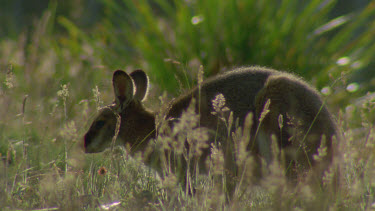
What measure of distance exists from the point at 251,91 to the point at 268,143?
550 mm

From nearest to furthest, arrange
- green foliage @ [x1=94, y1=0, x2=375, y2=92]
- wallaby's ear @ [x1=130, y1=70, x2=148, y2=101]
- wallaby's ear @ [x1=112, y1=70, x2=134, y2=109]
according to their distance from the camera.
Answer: wallaby's ear @ [x1=112, y1=70, x2=134, y2=109], wallaby's ear @ [x1=130, y1=70, x2=148, y2=101], green foliage @ [x1=94, y1=0, x2=375, y2=92]

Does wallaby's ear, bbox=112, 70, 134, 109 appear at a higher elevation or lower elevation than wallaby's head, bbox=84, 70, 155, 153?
higher

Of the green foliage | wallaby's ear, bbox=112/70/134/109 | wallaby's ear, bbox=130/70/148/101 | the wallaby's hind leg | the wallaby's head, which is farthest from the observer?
the green foliage

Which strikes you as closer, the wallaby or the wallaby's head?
the wallaby

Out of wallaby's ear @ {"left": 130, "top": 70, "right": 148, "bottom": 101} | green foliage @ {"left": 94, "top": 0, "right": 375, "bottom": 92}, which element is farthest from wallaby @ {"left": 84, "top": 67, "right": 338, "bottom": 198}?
green foliage @ {"left": 94, "top": 0, "right": 375, "bottom": 92}

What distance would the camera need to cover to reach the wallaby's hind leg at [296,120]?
10.8 feet

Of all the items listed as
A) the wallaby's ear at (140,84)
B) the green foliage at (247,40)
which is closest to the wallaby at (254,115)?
the wallaby's ear at (140,84)

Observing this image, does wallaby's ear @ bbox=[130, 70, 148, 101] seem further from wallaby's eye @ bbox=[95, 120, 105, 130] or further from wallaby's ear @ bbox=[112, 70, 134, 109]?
wallaby's eye @ bbox=[95, 120, 105, 130]

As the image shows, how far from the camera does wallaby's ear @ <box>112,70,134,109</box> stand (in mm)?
3908

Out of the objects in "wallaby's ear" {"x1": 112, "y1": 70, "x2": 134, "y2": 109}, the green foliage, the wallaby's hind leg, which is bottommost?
the wallaby's hind leg

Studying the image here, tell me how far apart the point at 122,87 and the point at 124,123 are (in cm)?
43

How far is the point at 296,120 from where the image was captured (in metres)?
3.29

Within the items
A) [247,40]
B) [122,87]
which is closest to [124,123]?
[122,87]

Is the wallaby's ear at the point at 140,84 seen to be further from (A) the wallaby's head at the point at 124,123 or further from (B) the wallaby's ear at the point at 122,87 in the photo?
(B) the wallaby's ear at the point at 122,87
